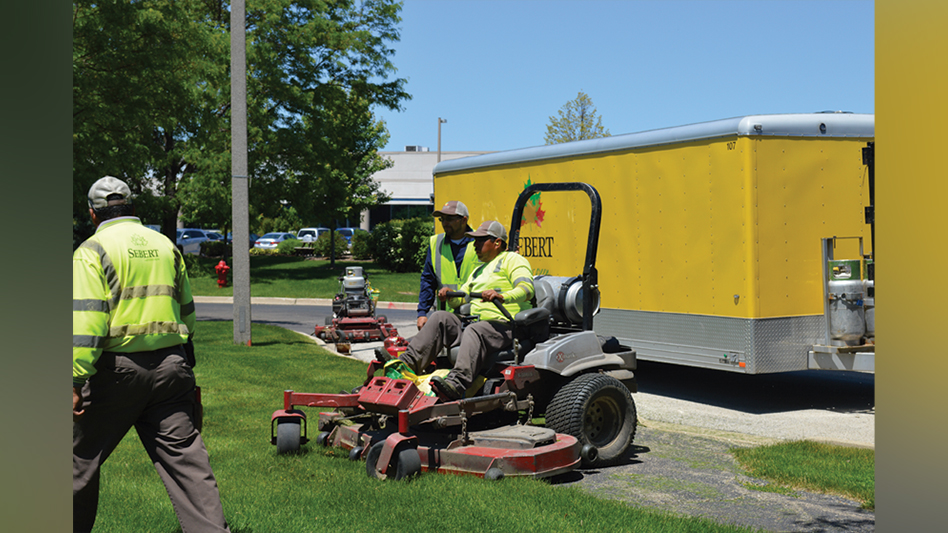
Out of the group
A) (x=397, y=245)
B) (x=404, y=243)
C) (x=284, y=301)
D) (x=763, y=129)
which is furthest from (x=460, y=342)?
(x=397, y=245)

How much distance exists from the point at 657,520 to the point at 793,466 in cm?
212

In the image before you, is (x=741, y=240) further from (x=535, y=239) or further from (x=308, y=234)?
(x=308, y=234)

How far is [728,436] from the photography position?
8.40 metres

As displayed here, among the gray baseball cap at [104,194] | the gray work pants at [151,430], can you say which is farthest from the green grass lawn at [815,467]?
the gray baseball cap at [104,194]

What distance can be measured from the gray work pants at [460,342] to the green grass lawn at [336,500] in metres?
0.93

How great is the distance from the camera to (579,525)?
5.07 meters

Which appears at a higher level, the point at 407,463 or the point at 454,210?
the point at 454,210

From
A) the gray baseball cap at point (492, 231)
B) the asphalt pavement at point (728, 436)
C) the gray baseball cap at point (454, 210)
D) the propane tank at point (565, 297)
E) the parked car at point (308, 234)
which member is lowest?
the asphalt pavement at point (728, 436)

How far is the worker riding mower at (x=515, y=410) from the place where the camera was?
6207mm

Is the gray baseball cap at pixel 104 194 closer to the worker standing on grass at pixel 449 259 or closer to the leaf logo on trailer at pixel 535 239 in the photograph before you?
the worker standing on grass at pixel 449 259

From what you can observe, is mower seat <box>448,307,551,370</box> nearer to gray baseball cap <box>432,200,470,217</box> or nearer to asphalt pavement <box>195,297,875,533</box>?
gray baseball cap <box>432,200,470,217</box>

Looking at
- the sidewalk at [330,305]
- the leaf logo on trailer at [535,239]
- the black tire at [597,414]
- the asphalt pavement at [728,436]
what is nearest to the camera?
the asphalt pavement at [728,436]

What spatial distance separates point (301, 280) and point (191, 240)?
15.9 metres

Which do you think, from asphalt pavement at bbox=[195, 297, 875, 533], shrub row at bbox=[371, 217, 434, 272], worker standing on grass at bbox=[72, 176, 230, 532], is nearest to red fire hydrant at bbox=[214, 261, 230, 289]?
shrub row at bbox=[371, 217, 434, 272]
